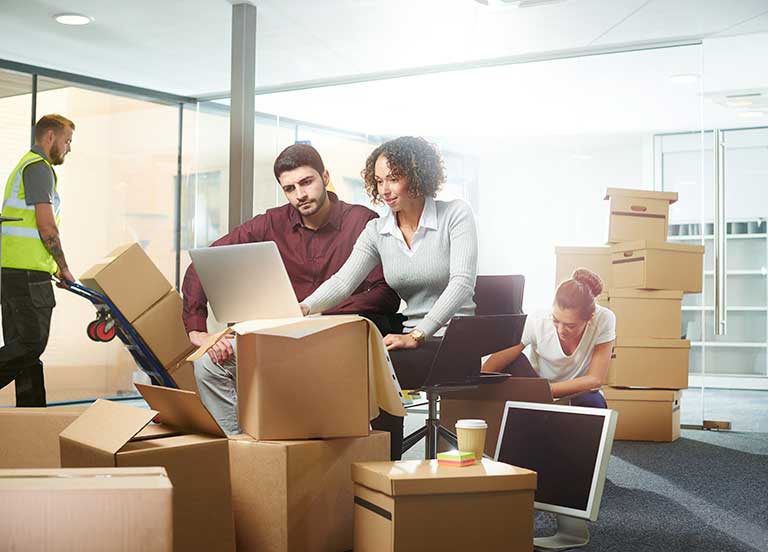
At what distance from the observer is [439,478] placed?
1.97 meters

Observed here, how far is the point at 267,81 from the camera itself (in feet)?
17.1

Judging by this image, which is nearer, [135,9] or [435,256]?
[435,256]

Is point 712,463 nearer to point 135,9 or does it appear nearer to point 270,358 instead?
point 270,358

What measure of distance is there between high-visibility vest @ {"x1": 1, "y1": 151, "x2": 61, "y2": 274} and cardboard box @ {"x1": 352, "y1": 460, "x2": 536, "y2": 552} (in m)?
2.52

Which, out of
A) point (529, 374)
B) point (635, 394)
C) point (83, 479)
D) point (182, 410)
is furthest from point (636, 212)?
point (83, 479)

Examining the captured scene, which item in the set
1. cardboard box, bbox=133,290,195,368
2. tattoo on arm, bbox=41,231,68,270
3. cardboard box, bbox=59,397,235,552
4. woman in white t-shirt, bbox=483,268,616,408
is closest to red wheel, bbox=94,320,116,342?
tattoo on arm, bbox=41,231,68,270

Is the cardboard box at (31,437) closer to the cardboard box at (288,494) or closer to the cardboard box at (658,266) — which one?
the cardboard box at (288,494)

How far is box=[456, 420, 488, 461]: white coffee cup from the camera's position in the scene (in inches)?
85.4

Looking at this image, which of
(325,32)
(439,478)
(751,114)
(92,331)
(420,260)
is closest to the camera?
(439,478)

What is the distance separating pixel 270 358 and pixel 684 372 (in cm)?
312

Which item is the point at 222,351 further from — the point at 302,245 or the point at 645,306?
the point at 645,306

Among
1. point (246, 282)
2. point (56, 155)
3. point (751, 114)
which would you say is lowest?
point (246, 282)

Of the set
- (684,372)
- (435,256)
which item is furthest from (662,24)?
(435,256)

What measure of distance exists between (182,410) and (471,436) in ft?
2.30
